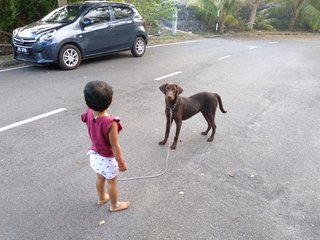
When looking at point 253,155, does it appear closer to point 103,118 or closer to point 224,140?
point 224,140

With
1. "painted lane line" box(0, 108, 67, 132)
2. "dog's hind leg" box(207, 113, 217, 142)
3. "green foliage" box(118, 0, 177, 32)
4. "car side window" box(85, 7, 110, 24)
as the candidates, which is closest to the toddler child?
"dog's hind leg" box(207, 113, 217, 142)

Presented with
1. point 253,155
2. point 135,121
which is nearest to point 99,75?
point 135,121

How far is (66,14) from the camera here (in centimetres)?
1037

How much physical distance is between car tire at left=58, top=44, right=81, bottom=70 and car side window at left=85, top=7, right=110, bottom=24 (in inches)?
46.8

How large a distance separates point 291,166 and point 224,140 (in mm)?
1173

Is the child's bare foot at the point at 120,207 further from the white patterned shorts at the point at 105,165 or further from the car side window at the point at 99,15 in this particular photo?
the car side window at the point at 99,15

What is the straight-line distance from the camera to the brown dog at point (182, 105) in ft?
15.2

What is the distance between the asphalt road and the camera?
3404 millimetres

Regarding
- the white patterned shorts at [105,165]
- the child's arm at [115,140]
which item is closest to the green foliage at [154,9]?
the white patterned shorts at [105,165]

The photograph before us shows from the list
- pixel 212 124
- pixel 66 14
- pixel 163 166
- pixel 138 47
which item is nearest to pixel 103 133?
pixel 163 166

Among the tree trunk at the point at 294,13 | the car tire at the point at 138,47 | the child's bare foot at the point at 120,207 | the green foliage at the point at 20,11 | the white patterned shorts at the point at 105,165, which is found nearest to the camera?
the white patterned shorts at the point at 105,165

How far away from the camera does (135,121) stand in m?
6.19

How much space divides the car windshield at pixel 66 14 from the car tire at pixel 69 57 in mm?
909

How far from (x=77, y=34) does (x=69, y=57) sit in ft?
2.39
